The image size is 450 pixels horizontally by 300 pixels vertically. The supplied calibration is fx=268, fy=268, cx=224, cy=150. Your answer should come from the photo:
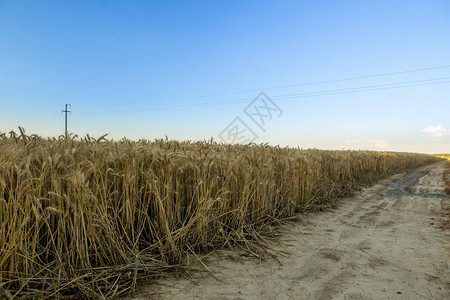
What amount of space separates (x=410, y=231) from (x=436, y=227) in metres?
0.65

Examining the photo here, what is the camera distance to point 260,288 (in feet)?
7.77

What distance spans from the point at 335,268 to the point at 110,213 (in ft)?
7.69

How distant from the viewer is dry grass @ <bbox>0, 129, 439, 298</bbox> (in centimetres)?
203

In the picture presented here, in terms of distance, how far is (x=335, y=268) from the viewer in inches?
111

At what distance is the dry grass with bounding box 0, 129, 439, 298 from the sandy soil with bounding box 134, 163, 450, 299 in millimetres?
329

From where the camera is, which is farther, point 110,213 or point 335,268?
point 335,268

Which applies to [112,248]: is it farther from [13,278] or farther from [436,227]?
[436,227]

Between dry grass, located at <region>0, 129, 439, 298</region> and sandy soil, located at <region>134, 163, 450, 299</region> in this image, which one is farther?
sandy soil, located at <region>134, 163, 450, 299</region>

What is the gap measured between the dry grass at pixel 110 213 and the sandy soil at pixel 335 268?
33cm

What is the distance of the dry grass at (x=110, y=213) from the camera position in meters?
2.03

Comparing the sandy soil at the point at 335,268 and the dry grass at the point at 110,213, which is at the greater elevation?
the dry grass at the point at 110,213

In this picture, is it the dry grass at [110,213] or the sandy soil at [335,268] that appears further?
the sandy soil at [335,268]

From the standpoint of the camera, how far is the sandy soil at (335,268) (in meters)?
2.32

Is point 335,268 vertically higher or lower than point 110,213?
lower
